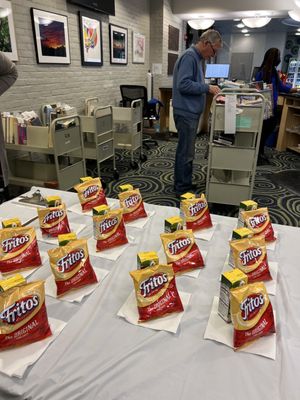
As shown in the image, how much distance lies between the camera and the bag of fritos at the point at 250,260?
0.94m

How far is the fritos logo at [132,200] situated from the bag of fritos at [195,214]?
219 mm

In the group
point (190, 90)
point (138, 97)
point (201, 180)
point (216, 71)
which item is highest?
point (216, 71)

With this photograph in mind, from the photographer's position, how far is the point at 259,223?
1.16 m

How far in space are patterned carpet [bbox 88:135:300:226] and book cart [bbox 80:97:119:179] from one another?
30 cm

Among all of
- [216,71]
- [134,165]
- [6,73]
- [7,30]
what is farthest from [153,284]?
[216,71]

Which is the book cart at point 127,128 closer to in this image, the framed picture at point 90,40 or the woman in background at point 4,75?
the framed picture at point 90,40

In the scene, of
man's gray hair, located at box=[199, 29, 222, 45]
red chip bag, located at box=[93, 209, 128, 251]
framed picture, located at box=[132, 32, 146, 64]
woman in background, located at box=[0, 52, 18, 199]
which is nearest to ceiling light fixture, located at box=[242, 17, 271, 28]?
framed picture, located at box=[132, 32, 146, 64]

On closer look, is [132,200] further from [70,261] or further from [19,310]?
[19,310]

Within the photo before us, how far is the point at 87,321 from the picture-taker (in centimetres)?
82

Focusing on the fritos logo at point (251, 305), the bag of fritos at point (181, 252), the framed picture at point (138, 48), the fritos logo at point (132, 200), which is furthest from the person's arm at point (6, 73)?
the framed picture at point (138, 48)

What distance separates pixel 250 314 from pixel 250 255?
0.24m

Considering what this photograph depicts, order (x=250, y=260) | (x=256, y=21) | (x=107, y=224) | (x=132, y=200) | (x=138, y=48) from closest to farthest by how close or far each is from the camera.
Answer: (x=250, y=260)
(x=107, y=224)
(x=132, y=200)
(x=138, y=48)
(x=256, y=21)

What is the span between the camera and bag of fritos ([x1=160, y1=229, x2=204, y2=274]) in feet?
3.29

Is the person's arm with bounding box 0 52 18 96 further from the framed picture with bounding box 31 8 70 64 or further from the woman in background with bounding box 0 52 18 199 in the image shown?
the framed picture with bounding box 31 8 70 64
